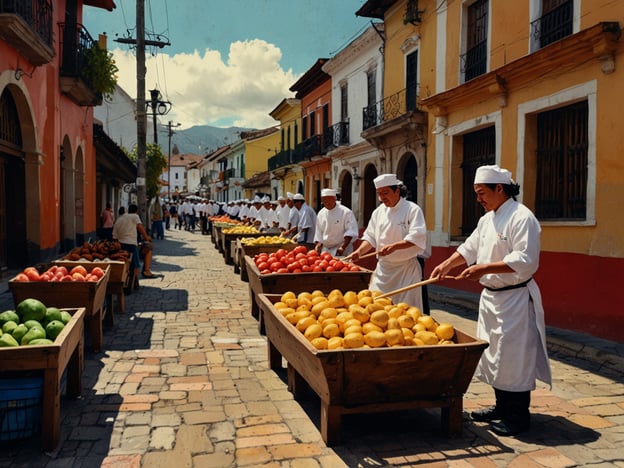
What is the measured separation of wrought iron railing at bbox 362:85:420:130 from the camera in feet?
47.8

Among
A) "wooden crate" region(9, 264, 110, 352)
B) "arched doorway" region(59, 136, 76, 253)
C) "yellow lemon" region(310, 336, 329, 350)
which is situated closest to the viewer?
"yellow lemon" region(310, 336, 329, 350)

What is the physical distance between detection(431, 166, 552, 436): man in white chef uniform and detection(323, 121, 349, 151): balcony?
1684 centimetres

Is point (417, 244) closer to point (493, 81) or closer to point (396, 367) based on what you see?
point (396, 367)

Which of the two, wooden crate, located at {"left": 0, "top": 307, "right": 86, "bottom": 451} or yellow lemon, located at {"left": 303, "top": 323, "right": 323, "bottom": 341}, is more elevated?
yellow lemon, located at {"left": 303, "top": 323, "right": 323, "bottom": 341}

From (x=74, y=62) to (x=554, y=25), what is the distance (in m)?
10.7

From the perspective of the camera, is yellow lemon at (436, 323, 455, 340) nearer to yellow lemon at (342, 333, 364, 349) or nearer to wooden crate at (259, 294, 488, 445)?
wooden crate at (259, 294, 488, 445)

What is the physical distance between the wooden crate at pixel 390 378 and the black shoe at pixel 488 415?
0.39 metres

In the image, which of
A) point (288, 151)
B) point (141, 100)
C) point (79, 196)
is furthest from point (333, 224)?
point (288, 151)

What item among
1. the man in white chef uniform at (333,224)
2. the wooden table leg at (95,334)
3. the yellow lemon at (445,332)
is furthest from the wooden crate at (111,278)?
the yellow lemon at (445,332)

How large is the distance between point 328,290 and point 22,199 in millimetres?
7712

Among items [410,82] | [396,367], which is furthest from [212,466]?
[410,82]

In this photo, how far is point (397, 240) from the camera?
5973mm

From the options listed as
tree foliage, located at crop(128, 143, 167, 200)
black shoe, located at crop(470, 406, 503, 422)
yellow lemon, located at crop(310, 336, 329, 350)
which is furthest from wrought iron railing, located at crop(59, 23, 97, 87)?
tree foliage, located at crop(128, 143, 167, 200)

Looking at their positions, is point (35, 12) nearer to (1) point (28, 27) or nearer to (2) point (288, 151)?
(1) point (28, 27)
